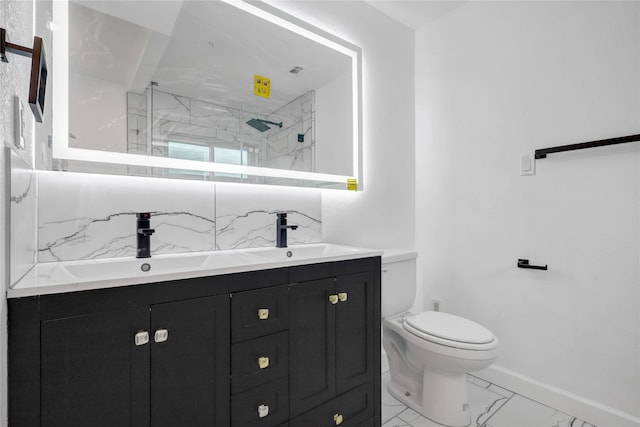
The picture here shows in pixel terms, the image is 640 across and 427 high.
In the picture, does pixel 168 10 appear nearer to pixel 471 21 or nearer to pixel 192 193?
pixel 192 193

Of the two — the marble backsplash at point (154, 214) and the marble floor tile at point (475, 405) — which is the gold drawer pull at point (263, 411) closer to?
Answer: the marble backsplash at point (154, 214)

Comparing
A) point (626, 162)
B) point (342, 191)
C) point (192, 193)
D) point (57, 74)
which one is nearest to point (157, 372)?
point (192, 193)

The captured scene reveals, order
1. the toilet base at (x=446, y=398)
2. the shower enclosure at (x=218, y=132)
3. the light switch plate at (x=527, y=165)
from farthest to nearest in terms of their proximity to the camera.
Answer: the light switch plate at (x=527, y=165)
the toilet base at (x=446, y=398)
the shower enclosure at (x=218, y=132)

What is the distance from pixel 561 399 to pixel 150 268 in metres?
2.19

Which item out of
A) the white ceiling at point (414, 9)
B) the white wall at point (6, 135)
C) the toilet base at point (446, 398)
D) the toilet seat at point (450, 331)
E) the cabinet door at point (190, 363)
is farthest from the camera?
the white ceiling at point (414, 9)

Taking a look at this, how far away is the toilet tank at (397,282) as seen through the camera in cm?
187

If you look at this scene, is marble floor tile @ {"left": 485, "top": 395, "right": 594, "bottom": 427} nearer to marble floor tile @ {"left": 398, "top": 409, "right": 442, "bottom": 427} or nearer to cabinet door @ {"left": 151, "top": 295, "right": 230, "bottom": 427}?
marble floor tile @ {"left": 398, "top": 409, "right": 442, "bottom": 427}

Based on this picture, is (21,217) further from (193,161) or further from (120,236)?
(193,161)

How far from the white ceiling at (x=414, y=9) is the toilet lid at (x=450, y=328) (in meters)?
2.00

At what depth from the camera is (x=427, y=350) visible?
5.43ft

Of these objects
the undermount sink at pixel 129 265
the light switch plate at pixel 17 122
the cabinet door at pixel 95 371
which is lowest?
the cabinet door at pixel 95 371

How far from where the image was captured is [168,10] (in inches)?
56.9

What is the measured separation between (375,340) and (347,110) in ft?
4.46

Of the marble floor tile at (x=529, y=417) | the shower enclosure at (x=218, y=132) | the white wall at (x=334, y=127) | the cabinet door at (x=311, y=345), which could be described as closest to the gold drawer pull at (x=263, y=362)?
the cabinet door at (x=311, y=345)
